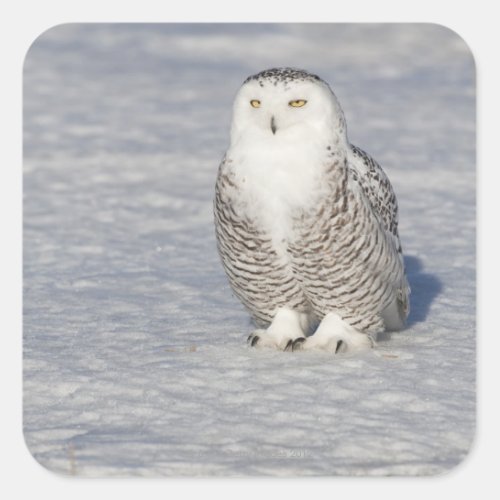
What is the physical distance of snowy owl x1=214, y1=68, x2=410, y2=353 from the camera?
15.3ft

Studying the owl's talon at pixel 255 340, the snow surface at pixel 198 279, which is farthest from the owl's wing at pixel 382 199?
the owl's talon at pixel 255 340

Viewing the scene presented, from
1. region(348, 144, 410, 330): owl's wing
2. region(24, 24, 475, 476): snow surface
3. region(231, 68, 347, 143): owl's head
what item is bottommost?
region(24, 24, 475, 476): snow surface

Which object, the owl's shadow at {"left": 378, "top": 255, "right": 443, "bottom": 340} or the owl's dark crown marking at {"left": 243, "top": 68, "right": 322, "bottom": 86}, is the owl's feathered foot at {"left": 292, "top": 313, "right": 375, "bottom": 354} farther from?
the owl's dark crown marking at {"left": 243, "top": 68, "right": 322, "bottom": 86}

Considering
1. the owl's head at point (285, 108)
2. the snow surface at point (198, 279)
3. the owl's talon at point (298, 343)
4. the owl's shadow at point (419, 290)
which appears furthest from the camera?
the owl's shadow at point (419, 290)

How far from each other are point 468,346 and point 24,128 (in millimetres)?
5095

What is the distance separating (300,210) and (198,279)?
1.73 m

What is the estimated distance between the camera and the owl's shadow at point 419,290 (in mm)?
5629

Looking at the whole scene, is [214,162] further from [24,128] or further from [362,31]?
[362,31]

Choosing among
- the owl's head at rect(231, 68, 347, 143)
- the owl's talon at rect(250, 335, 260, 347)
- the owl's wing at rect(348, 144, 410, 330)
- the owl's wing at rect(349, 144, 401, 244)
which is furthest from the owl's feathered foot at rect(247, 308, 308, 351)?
the owl's head at rect(231, 68, 347, 143)

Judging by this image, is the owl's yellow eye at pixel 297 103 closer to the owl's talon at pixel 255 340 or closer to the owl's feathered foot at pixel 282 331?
the owl's feathered foot at pixel 282 331

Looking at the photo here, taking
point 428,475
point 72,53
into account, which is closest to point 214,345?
point 428,475

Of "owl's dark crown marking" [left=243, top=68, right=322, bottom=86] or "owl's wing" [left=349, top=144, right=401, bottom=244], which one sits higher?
"owl's dark crown marking" [left=243, top=68, right=322, bottom=86]

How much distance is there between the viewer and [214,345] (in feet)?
17.0

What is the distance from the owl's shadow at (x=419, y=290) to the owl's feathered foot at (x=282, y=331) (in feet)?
1.43
